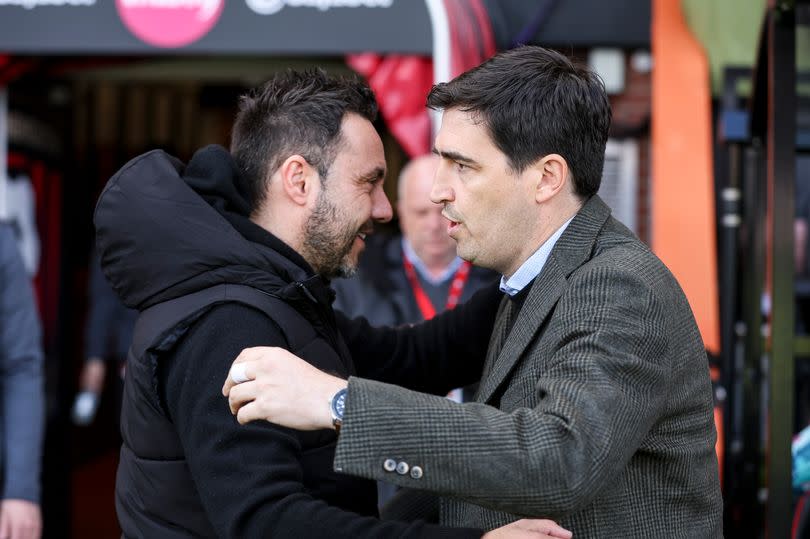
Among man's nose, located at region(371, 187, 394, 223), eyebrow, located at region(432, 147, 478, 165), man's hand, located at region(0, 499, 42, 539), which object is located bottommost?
man's hand, located at region(0, 499, 42, 539)

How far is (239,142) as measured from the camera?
2225mm

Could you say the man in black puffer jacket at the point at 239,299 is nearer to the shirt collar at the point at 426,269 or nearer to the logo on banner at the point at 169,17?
the shirt collar at the point at 426,269

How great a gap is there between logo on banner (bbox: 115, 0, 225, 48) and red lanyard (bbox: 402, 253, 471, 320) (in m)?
1.40

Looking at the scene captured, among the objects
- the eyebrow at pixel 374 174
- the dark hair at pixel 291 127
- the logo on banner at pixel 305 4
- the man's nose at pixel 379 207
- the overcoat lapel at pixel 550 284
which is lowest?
the overcoat lapel at pixel 550 284

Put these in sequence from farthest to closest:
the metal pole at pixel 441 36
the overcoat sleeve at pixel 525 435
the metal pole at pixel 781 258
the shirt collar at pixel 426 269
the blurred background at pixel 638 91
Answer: the metal pole at pixel 441 36 → the shirt collar at pixel 426 269 → the blurred background at pixel 638 91 → the metal pole at pixel 781 258 → the overcoat sleeve at pixel 525 435

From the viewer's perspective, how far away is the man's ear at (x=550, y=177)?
1822 millimetres

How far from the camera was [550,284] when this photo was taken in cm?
177

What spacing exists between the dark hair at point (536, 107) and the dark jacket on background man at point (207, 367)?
0.46 metres

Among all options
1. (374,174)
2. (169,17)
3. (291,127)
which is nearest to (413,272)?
(169,17)

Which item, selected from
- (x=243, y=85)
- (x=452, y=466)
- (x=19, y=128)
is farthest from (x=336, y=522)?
(x=243, y=85)

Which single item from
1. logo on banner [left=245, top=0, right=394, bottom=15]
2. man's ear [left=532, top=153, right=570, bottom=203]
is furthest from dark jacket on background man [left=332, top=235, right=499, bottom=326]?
man's ear [left=532, top=153, right=570, bottom=203]

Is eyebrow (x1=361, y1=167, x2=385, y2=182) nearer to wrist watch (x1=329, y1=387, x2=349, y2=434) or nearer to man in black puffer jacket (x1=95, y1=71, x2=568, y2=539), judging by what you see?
man in black puffer jacket (x1=95, y1=71, x2=568, y2=539)

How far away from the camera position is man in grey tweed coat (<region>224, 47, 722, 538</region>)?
144 centimetres

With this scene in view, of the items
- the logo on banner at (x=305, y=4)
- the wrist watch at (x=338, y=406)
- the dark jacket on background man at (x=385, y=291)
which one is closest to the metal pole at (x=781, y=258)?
the wrist watch at (x=338, y=406)
